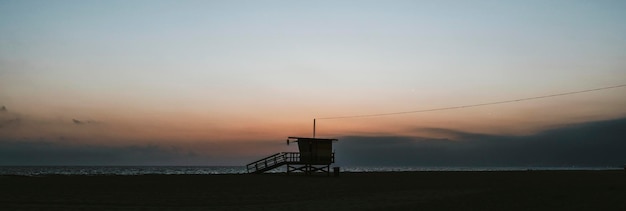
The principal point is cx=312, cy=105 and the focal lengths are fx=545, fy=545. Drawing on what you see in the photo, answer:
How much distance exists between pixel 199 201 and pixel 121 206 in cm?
314

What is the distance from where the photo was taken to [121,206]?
18531 millimetres

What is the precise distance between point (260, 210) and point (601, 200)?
11679 mm

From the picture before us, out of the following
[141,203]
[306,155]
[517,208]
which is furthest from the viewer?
[306,155]

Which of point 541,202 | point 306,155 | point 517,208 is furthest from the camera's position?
point 306,155

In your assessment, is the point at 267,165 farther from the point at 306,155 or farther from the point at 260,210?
the point at 260,210

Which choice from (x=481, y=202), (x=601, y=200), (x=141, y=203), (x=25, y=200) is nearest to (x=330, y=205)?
(x=481, y=202)

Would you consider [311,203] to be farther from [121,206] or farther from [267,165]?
[267,165]

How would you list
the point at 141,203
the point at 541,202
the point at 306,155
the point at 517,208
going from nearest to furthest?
the point at 517,208
the point at 541,202
the point at 141,203
the point at 306,155

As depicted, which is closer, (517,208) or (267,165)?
(517,208)

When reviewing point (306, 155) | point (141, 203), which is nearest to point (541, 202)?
point (141, 203)

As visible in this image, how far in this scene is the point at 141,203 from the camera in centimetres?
1964

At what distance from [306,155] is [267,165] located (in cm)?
449

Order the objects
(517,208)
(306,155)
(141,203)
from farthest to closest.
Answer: (306,155) → (141,203) → (517,208)

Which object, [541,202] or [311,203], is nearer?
[541,202]
